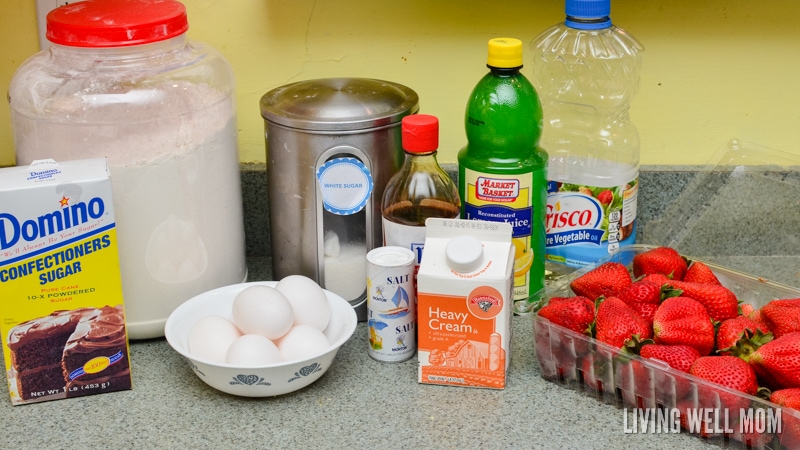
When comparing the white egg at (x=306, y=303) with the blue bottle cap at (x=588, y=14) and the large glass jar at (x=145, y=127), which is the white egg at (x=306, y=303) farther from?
the blue bottle cap at (x=588, y=14)

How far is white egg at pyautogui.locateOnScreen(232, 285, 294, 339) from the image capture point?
0.99m

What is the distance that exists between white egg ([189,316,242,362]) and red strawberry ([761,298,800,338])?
58cm

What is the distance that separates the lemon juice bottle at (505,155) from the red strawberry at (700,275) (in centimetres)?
18

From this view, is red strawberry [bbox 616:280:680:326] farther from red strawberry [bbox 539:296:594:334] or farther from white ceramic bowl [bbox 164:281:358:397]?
white ceramic bowl [bbox 164:281:358:397]

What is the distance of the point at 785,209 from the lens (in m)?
1.23

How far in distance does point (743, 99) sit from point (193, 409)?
0.85 m

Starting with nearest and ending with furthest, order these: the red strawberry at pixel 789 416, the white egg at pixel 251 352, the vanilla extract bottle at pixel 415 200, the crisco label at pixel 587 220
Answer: the red strawberry at pixel 789 416
the white egg at pixel 251 352
the vanilla extract bottle at pixel 415 200
the crisco label at pixel 587 220

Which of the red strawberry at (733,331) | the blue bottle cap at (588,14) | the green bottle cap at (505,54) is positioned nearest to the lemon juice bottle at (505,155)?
the green bottle cap at (505,54)

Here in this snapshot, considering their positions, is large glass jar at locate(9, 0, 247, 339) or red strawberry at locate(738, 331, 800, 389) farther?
large glass jar at locate(9, 0, 247, 339)

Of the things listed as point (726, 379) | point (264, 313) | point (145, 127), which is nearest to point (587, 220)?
point (726, 379)

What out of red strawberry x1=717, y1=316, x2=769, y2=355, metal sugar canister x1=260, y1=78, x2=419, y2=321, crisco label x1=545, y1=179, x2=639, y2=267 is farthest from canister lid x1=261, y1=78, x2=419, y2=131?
red strawberry x1=717, y1=316, x2=769, y2=355

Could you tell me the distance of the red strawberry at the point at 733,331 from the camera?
96 centimetres

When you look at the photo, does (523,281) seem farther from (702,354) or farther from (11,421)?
(11,421)

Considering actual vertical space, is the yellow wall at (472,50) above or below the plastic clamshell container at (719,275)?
above
